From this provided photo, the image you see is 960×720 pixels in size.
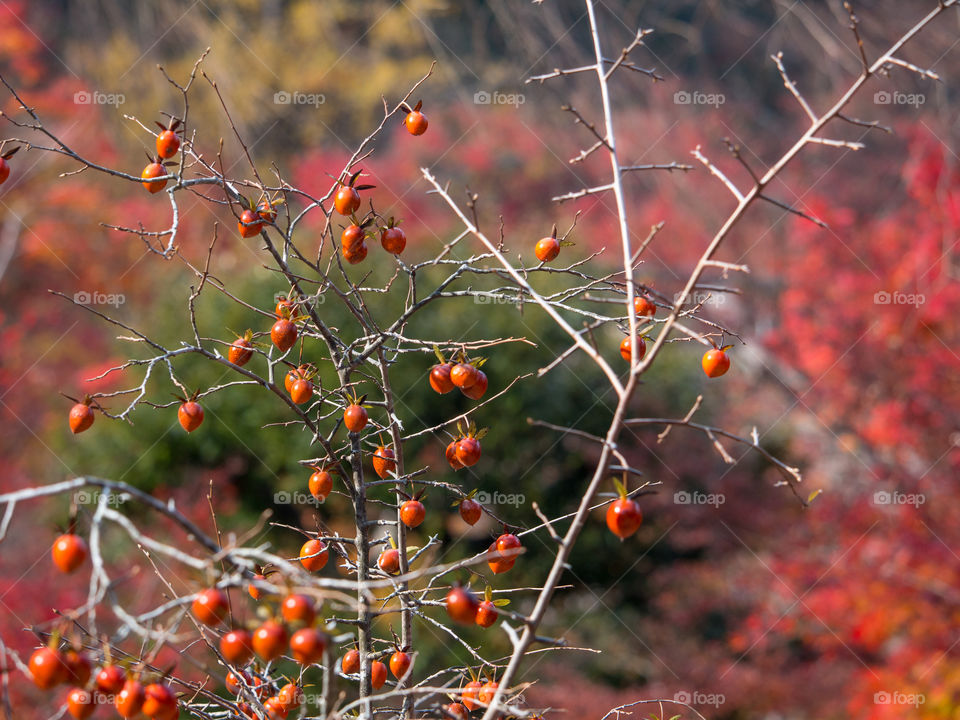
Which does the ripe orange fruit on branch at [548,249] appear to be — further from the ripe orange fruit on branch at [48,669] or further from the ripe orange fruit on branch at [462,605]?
the ripe orange fruit on branch at [48,669]

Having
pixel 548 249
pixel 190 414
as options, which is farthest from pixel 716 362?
pixel 190 414

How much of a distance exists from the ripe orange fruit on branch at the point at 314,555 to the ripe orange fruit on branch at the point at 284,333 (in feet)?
1.09

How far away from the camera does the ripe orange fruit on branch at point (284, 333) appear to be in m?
1.27

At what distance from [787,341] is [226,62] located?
7.10m

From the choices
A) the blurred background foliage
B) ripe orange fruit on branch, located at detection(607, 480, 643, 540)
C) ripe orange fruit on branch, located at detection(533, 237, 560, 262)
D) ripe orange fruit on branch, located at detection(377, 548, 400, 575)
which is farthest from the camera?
the blurred background foliage

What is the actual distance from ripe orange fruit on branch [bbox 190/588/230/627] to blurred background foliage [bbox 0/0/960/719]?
1024mm

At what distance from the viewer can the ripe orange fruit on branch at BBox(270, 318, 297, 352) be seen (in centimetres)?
127

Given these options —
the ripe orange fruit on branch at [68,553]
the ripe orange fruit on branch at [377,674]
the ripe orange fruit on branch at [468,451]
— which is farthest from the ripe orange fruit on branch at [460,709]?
the ripe orange fruit on branch at [68,553]

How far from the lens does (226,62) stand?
29.9 feet

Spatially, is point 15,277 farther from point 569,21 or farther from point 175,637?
point 175,637

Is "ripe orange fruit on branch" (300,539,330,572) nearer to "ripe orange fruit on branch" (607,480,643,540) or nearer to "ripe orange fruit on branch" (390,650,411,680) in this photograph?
"ripe orange fruit on branch" (390,650,411,680)

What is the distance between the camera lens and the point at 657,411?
509 cm

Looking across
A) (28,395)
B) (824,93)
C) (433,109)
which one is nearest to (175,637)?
(28,395)

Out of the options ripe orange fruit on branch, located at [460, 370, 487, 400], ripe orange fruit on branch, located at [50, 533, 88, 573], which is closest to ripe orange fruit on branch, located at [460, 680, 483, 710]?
ripe orange fruit on branch, located at [460, 370, 487, 400]
